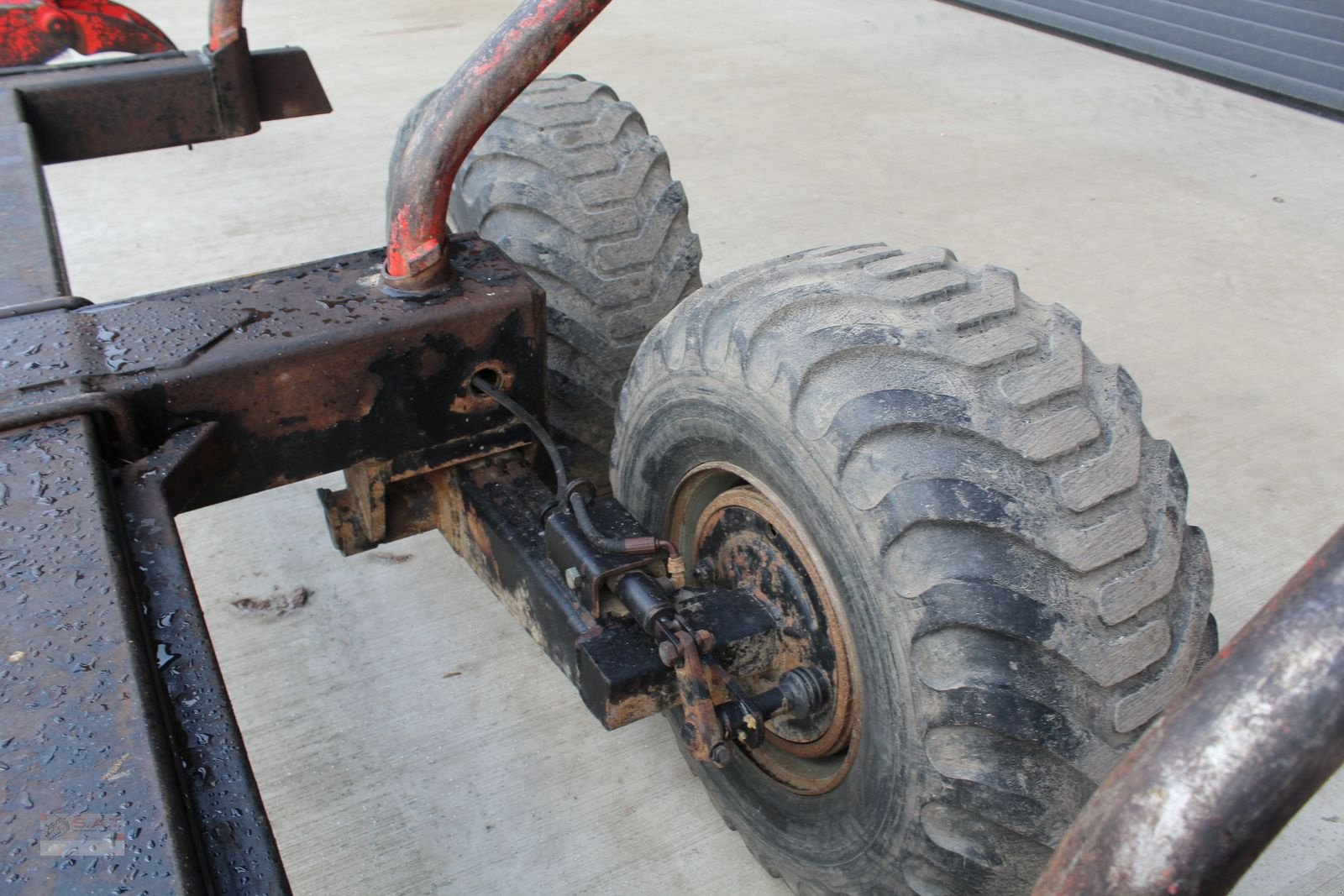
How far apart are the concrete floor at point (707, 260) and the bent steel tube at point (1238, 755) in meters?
1.37

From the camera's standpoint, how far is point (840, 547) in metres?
1.31

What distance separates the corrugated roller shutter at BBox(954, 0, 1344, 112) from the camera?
5.73 metres

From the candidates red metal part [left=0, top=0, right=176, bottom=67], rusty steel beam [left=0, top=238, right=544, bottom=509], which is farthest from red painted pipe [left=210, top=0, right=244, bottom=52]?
rusty steel beam [left=0, top=238, right=544, bottom=509]

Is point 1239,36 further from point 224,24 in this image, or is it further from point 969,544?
point 969,544

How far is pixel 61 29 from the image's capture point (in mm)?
2703

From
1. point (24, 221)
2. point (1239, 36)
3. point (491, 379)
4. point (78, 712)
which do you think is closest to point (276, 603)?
point (24, 221)

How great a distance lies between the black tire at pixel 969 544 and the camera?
1203mm

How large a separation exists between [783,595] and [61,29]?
2.35m

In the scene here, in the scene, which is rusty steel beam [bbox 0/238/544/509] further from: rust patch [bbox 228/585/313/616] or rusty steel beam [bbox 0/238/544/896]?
rust patch [bbox 228/585/313/616]

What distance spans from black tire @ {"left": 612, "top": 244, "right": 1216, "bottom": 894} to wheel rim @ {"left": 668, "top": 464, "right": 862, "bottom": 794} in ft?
0.12

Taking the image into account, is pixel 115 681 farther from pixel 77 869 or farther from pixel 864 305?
pixel 864 305

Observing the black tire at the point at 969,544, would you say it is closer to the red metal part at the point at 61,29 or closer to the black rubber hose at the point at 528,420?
the black rubber hose at the point at 528,420

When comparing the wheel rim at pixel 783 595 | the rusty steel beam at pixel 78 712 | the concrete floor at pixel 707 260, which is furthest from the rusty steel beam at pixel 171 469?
the concrete floor at pixel 707 260

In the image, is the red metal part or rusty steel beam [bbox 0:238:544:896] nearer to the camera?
rusty steel beam [bbox 0:238:544:896]
